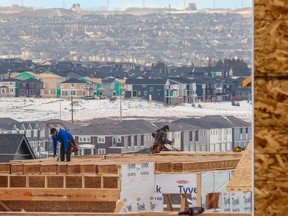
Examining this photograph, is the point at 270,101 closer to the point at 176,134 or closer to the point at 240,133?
the point at 176,134

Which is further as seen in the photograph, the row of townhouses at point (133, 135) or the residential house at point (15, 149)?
the row of townhouses at point (133, 135)

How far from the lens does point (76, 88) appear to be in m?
192

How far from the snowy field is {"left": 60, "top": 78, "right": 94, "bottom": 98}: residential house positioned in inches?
115

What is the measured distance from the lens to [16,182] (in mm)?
28047

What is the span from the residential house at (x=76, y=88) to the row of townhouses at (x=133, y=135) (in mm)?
56738

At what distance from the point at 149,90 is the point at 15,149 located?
147658mm

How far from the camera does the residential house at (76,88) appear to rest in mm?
189325

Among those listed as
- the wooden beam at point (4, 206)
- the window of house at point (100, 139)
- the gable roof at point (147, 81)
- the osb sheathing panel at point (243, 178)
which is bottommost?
the window of house at point (100, 139)

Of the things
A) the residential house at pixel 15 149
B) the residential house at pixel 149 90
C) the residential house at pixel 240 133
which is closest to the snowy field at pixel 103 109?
the residential house at pixel 149 90

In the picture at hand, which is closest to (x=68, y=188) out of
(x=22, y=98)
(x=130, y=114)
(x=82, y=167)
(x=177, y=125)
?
(x=82, y=167)

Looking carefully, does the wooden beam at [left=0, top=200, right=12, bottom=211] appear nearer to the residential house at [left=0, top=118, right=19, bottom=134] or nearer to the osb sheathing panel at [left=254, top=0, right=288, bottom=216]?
the osb sheathing panel at [left=254, top=0, right=288, bottom=216]

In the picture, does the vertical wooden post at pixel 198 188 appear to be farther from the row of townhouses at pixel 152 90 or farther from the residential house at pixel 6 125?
the row of townhouses at pixel 152 90

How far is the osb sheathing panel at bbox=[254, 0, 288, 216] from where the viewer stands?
6836mm

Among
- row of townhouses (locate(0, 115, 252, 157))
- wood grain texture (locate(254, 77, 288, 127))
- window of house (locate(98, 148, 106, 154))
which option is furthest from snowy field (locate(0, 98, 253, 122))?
wood grain texture (locate(254, 77, 288, 127))
